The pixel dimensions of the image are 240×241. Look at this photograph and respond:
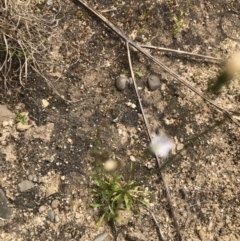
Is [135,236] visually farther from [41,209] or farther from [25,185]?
[25,185]

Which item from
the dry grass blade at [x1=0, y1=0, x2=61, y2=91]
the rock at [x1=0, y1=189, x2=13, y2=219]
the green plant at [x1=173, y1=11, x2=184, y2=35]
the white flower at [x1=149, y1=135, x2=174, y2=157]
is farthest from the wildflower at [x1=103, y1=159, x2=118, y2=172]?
the green plant at [x1=173, y1=11, x2=184, y2=35]

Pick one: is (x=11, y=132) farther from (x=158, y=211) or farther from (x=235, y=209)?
(x=235, y=209)

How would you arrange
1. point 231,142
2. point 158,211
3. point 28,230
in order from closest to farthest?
point 28,230, point 158,211, point 231,142

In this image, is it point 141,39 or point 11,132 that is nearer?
point 11,132

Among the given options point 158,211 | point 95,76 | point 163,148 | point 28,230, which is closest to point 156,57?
point 95,76


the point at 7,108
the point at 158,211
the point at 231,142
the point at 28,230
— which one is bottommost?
the point at 28,230

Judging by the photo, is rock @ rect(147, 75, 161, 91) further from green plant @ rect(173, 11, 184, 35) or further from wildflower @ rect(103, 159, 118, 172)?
wildflower @ rect(103, 159, 118, 172)

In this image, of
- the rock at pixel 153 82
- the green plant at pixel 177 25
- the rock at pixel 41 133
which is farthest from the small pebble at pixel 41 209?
the green plant at pixel 177 25
